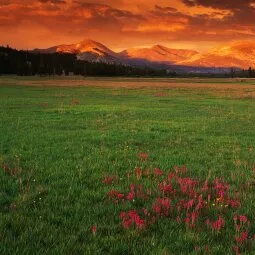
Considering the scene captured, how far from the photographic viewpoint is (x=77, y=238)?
6.41 metres

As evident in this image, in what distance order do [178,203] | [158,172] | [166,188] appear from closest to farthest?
[178,203] → [166,188] → [158,172]

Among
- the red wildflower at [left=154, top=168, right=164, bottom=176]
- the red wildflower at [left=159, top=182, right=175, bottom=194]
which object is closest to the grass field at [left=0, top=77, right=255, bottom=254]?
the red wildflower at [left=154, top=168, right=164, bottom=176]

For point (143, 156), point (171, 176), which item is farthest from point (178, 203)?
point (143, 156)

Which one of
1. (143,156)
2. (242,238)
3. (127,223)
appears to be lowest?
(143,156)

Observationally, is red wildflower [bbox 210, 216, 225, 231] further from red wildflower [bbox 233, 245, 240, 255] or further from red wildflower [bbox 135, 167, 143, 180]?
red wildflower [bbox 135, 167, 143, 180]

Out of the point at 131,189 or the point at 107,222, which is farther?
the point at 131,189

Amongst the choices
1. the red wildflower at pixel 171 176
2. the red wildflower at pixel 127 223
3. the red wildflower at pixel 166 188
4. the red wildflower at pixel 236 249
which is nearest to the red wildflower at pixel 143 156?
the red wildflower at pixel 171 176

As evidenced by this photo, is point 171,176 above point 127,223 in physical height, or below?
below

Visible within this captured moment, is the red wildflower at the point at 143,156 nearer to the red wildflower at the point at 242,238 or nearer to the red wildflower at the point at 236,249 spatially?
the red wildflower at the point at 242,238

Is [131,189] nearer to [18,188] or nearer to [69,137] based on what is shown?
[18,188]

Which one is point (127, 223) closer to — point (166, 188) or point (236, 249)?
Answer: point (236, 249)

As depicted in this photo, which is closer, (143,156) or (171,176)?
(171,176)

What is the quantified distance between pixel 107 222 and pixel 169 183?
123 inches

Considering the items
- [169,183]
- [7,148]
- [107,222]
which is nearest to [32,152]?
[7,148]
